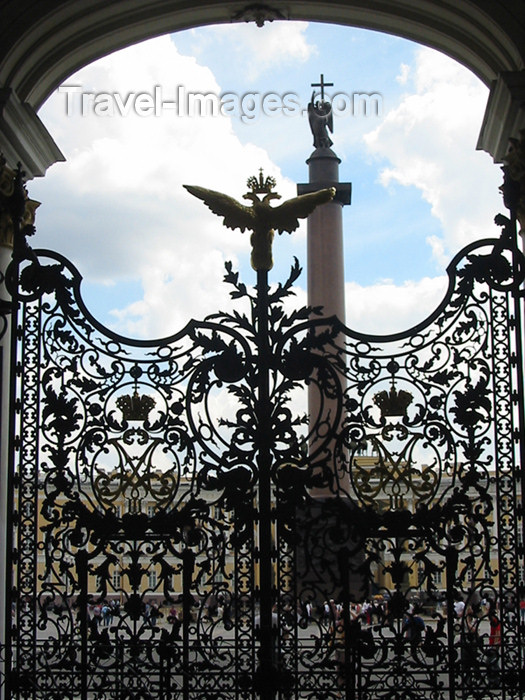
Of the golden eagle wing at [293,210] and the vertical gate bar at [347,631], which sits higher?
the golden eagle wing at [293,210]

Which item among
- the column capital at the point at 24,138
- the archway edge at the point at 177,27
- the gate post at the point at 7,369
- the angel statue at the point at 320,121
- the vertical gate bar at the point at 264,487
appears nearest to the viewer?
the vertical gate bar at the point at 264,487

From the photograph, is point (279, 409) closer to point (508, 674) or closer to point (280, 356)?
point (280, 356)

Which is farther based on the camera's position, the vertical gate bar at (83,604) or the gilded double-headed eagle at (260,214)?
the gilded double-headed eagle at (260,214)

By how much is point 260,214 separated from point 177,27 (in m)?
2.68

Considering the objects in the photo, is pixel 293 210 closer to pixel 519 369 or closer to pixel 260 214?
pixel 260 214

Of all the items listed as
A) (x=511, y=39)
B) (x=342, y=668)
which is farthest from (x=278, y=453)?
(x=511, y=39)

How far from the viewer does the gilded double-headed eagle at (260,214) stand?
264 inches

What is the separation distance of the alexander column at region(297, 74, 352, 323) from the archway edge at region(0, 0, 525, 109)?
7.10 meters

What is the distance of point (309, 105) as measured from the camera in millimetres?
14945

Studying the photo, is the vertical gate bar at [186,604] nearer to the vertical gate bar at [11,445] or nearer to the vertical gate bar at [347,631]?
the vertical gate bar at [347,631]

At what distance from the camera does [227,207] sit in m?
6.72

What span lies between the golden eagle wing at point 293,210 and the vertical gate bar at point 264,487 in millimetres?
385

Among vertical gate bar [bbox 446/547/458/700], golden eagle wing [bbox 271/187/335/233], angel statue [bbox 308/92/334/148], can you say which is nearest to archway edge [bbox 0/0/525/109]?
golden eagle wing [bbox 271/187/335/233]

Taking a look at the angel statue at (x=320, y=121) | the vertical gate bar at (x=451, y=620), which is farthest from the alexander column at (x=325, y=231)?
the vertical gate bar at (x=451, y=620)
